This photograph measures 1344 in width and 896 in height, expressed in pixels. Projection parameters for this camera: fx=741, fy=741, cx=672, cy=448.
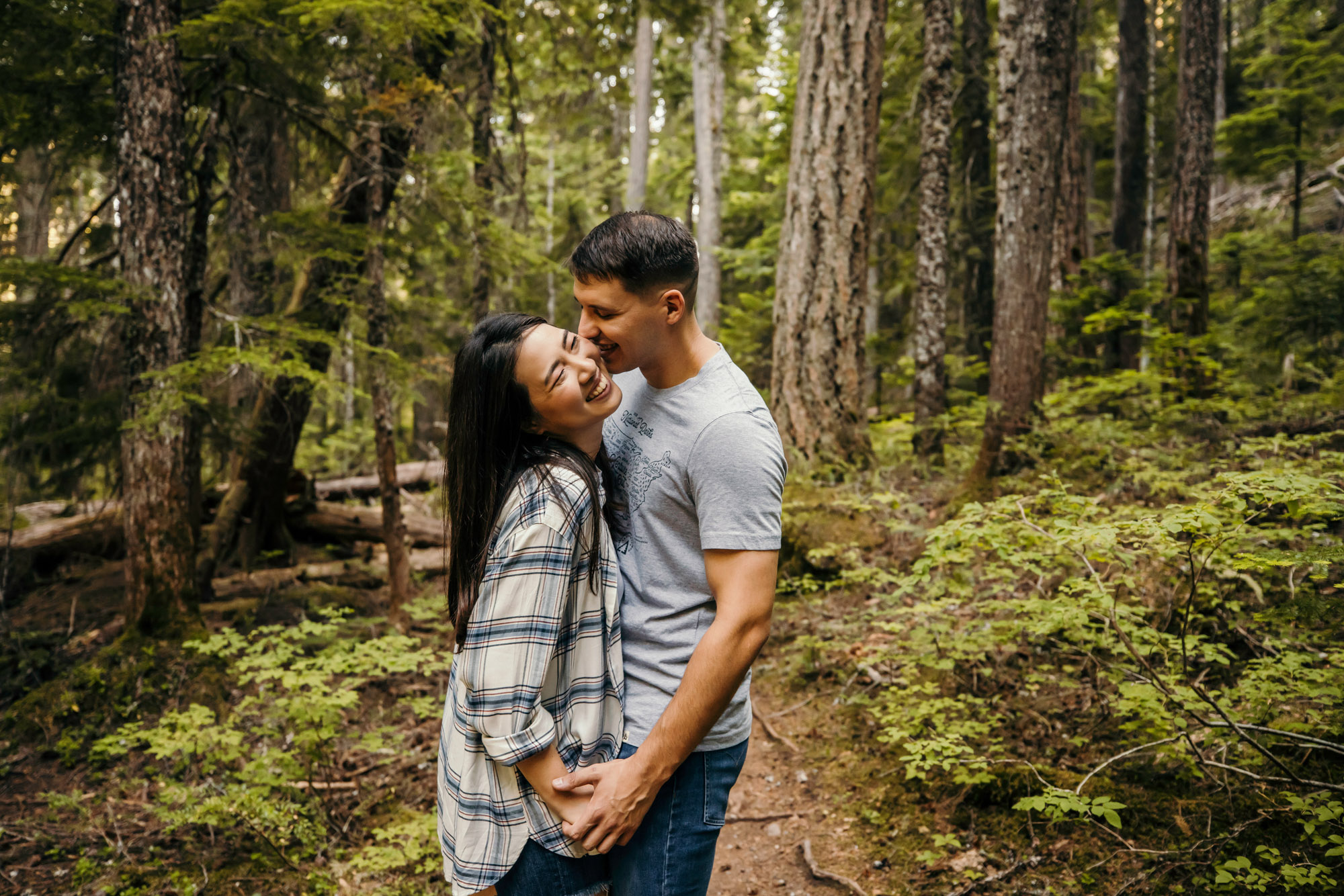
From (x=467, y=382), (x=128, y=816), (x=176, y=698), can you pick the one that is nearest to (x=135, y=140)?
(x=176, y=698)

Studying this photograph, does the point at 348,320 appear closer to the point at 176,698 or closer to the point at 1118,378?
the point at 176,698

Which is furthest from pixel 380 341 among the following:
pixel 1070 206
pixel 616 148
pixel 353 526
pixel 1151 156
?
pixel 1151 156

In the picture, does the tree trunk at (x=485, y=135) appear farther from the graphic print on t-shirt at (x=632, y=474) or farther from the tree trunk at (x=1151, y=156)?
the tree trunk at (x=1151, y=156)

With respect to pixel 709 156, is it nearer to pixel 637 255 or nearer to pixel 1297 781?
pixel 637 255

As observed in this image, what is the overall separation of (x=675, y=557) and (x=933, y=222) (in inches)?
365

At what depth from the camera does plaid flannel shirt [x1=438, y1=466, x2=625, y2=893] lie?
158 cm

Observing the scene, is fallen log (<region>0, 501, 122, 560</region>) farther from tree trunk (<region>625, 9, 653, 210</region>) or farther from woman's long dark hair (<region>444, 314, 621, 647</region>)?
tree trunk (<region>625, 9, 653, 210</region>)

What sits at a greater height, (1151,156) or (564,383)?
(1151,156)

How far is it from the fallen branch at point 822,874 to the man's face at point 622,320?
2.71 meters

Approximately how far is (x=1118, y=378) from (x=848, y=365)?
306 cm

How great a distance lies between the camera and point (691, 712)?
1633mm

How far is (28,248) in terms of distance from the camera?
36.7 feet

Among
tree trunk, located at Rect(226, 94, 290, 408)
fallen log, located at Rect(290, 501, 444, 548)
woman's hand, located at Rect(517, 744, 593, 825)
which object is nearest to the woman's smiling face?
woman's hand, located at Rect(517, 744, 593, 825)

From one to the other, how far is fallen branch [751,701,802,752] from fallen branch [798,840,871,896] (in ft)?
2.81
